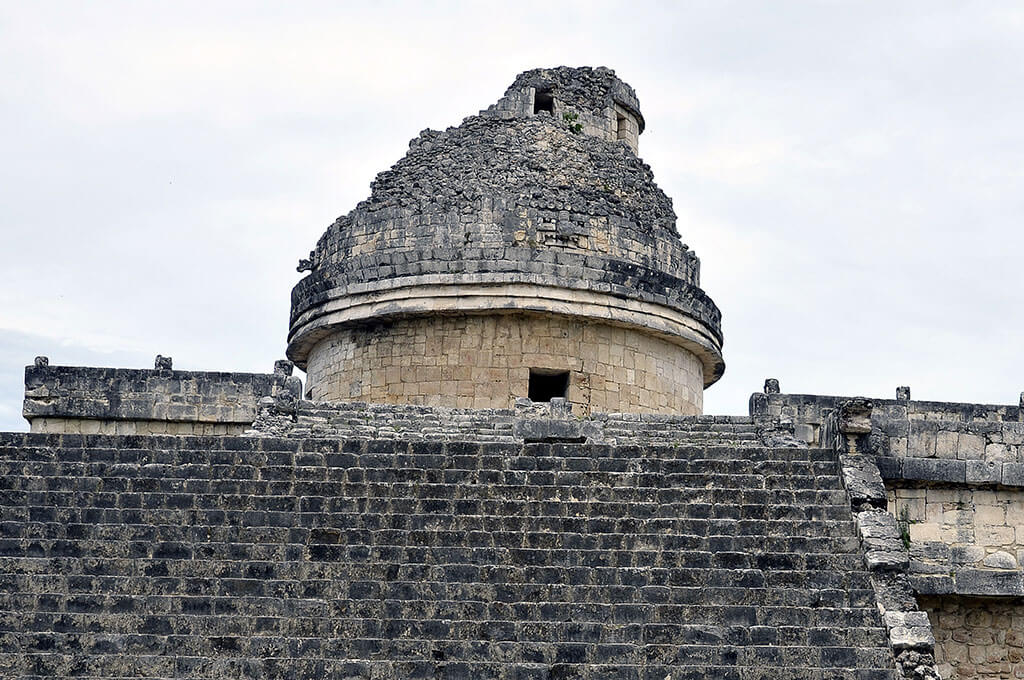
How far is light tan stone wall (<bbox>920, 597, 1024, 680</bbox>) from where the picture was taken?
1311 cm

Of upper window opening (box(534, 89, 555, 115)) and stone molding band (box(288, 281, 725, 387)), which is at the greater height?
upper window opening (box(534, 89, 555, 115))

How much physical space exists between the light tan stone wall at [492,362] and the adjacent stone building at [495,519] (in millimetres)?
36

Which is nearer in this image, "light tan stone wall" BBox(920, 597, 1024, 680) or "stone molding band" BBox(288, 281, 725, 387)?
"light tan stone wall" BBox(920, 597, 1024, 680)

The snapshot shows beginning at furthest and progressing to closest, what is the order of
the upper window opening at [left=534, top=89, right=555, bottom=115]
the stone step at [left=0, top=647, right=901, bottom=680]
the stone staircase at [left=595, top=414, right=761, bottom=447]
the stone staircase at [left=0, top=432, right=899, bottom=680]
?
the upper window opening at [left=534, top=89, right=555, bottom=115]
the stone staircase at [left=595, top=414, right=761, bottom=447]
the stone staircase at [left=0, top=432, right=899, bottom=680]
the stone step at [left=0, top=647, right=901, bottom=680]

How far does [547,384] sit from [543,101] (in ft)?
14.9

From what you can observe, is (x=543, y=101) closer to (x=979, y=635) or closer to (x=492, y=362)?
(x=492, y=362)

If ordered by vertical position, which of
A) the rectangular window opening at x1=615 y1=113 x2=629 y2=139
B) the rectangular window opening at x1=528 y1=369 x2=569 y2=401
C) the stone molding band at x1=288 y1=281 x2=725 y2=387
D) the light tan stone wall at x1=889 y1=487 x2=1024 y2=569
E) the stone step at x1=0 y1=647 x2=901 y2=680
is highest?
the rectangular window opening at x1=615 y1=113 x2=629 y2=139

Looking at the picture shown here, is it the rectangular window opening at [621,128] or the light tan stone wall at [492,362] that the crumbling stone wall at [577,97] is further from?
the light tan stone wall at [492,362]

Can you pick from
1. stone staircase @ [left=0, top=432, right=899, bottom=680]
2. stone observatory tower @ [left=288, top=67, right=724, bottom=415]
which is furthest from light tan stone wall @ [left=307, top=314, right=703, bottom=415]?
stone staircase @ [left=0, top=432, right=899, bottom=680]

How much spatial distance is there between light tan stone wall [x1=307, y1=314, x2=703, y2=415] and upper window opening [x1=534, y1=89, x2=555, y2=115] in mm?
3774

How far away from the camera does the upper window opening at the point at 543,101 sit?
751 inches

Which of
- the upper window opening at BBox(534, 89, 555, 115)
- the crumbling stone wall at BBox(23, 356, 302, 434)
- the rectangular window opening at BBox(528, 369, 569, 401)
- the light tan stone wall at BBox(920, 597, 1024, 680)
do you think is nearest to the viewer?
the light tan stone wall at BBox(920, 597, 1024, 680)

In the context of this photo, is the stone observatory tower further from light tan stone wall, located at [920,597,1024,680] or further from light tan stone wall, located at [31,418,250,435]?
light tan stone wall, located at [920,597,1024,680]

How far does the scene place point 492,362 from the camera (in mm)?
16703
